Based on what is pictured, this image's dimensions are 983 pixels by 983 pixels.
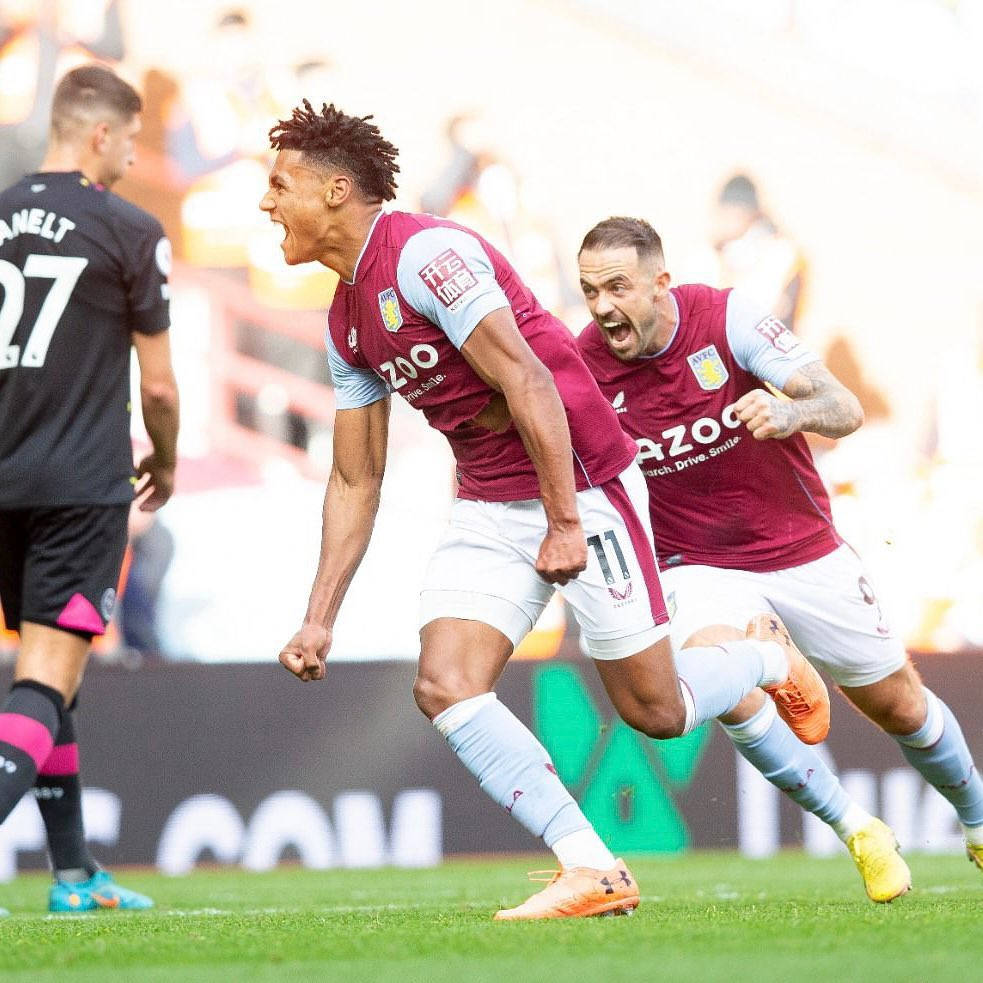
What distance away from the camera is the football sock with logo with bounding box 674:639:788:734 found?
4.66 m

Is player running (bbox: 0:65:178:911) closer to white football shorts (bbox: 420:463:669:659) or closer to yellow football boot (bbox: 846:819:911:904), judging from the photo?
white football shorts (bbox: 420:463:669:659)

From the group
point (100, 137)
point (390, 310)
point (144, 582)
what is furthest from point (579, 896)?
point (144, 582)

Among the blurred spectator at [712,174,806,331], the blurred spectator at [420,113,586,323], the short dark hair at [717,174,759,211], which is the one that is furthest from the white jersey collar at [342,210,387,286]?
the short dark hair at [717,174,759,211]

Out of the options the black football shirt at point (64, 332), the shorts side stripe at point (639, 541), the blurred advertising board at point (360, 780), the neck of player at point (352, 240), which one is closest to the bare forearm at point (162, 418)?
the black football shirt at point (64, 332)

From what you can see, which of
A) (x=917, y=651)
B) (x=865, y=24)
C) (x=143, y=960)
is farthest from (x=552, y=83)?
(x=143, y=960)

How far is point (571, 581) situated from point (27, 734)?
1.44 m

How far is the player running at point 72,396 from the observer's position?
5.05 metres

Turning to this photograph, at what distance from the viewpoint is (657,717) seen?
4.55 metres

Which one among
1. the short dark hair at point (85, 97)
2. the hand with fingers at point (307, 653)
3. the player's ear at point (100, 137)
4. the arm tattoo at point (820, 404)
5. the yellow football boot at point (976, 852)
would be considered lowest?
the yellow football boot at point (976, 852)

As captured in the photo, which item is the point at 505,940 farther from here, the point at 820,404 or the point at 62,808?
the point at 62,808

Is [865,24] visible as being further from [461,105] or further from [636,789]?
[636,789]

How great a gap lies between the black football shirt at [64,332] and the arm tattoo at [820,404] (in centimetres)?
190

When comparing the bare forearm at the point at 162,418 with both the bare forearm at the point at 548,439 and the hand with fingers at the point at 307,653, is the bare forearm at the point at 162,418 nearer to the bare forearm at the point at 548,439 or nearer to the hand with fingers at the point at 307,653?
the hand with fingers at the point at 307,653

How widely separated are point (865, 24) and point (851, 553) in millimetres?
6890
